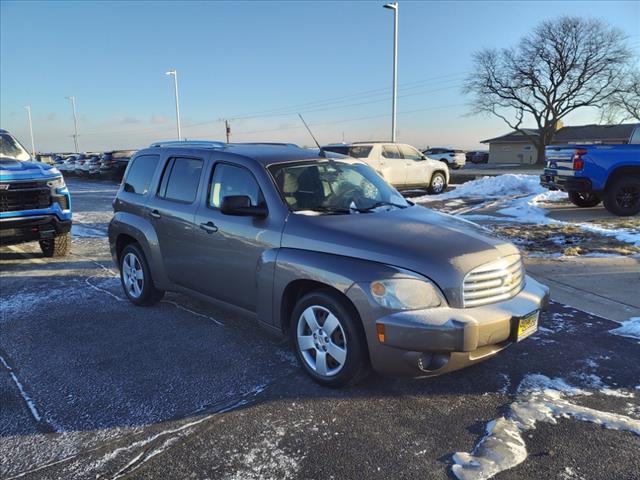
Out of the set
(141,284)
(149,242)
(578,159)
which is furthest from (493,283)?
(578,159)

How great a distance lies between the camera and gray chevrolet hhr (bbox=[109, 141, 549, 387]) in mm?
3291

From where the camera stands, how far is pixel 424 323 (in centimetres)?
321

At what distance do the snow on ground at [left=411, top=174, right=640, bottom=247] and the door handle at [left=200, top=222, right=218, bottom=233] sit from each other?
6.81 m

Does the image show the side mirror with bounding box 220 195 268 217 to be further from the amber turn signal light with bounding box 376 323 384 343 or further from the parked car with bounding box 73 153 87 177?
the parked car with bounding box 73 153 87 177

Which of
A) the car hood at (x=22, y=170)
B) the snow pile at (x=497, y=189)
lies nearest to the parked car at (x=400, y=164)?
the snow pile at (x=497, y=189)

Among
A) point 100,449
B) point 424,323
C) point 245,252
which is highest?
point 245,252

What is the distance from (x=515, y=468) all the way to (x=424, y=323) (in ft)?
3.03

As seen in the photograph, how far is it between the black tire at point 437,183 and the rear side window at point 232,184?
13459 mm

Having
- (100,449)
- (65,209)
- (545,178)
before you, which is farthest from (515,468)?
(545,178)

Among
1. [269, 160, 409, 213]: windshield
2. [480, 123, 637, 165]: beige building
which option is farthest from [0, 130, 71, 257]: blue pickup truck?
[480, 123, 637, 165]: beige building

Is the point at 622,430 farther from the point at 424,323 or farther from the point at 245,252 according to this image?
the point at 245,252

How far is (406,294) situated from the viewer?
10.7 feet

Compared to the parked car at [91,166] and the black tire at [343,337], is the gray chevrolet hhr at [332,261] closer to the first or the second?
the black tire at [343,337]

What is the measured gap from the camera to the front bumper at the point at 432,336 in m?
3.21
